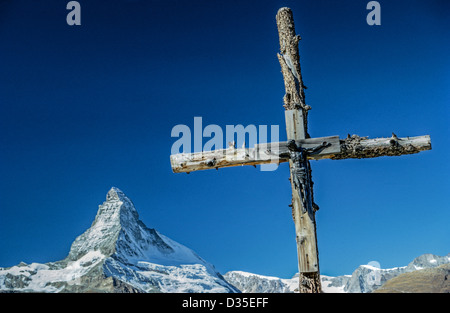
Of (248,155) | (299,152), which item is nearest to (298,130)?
(299,152)

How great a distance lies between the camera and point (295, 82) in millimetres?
9148

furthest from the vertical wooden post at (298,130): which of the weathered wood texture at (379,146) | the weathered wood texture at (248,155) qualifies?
the weathered wood texture at (379,146)

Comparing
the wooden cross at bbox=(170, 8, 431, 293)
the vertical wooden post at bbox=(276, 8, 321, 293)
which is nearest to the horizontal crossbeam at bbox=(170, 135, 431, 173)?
the wooden cross at bbox=(170, 8, 431, 293)

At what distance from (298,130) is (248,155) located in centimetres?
106

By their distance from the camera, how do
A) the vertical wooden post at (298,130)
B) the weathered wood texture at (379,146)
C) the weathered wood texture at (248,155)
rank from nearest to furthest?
the vertical wooden post at (298,130) < the weathered wood texture at (379,146) < the weathered wood texture at (248,155)

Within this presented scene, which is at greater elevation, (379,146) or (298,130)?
(298,130)

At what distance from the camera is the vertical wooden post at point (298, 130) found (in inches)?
318

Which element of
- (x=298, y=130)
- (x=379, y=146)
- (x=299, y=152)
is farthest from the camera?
(x=298, y=130)

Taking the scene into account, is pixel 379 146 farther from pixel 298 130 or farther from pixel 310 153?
pixel 298 130

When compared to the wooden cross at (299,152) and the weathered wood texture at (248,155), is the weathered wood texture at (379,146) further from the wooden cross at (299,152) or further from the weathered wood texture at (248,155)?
the weathered wood texture at (248,155)

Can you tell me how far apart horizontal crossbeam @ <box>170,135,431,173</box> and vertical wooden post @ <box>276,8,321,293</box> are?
30 cm

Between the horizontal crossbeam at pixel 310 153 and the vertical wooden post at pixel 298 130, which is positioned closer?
the vertical wooden post at pixel 298 130

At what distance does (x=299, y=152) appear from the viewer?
880 cm
